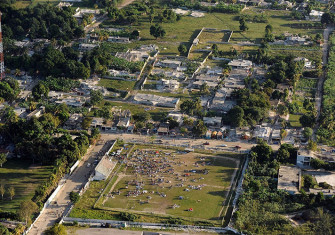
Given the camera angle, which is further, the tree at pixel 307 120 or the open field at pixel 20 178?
the tree at pixel 307 120

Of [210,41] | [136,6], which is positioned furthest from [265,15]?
[136,6]

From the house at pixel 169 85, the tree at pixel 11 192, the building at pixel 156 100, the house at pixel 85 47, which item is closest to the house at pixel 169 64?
the house at pixel 169 85

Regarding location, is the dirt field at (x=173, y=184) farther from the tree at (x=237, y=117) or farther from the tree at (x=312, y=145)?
the tree at (x=312, y=145)

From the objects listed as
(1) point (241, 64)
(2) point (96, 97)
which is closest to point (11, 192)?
(2) point (96, 97)

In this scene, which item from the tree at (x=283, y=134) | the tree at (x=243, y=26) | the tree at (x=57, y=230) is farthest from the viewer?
the tree at (x=243, y=26)

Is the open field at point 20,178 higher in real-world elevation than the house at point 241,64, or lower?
lower

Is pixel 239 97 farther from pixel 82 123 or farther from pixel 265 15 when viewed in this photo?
pixel 265 15

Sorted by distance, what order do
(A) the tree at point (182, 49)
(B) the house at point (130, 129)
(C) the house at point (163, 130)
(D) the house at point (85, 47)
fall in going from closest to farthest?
(C) the house at point (163, 130), (B) the house at point (130, 129), (A) the tree at point (182, 49), (D) the house at point (85, 47)
